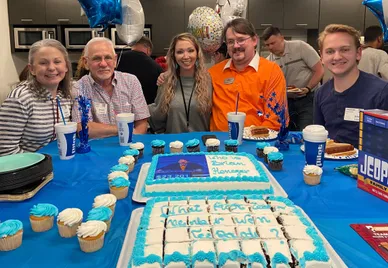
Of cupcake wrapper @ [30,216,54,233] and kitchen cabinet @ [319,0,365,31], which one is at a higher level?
kitchen cabinet @ [319,0,365,31]

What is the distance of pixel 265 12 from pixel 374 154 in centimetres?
517

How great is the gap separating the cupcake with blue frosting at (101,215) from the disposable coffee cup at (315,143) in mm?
845

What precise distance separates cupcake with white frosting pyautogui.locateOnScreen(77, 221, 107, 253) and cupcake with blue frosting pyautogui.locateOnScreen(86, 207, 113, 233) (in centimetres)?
4

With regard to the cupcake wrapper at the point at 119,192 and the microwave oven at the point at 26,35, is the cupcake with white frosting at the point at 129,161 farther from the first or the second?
the microwave oven at the point at 26,35

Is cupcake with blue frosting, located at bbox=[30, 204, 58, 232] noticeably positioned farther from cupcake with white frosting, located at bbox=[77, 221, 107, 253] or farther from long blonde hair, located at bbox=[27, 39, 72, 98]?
long blonde hair, located at bbox=[27, 39, 72, 98]

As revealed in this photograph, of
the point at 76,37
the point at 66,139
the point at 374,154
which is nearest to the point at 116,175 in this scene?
the point at 66,139

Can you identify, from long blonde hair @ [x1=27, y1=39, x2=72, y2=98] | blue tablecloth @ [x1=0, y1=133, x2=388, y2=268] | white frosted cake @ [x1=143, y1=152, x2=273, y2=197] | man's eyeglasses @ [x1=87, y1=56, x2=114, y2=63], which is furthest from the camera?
man's eyeglasses @ [x1=87, y1=56, x2=114, y2=63]

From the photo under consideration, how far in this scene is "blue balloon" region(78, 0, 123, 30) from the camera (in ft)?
7.63

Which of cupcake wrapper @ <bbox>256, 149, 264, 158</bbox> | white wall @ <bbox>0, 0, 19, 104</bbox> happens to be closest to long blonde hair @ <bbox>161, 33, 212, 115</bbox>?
cupcake wrapper @ <bbox>256, 149, 264, 158</bbox>

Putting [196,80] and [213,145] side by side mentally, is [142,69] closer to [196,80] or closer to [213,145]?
[196,80]

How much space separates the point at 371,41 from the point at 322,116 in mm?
2606

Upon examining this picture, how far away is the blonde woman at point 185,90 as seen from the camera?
263 centimetres

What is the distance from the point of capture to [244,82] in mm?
2650

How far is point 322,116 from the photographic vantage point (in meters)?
2.36
